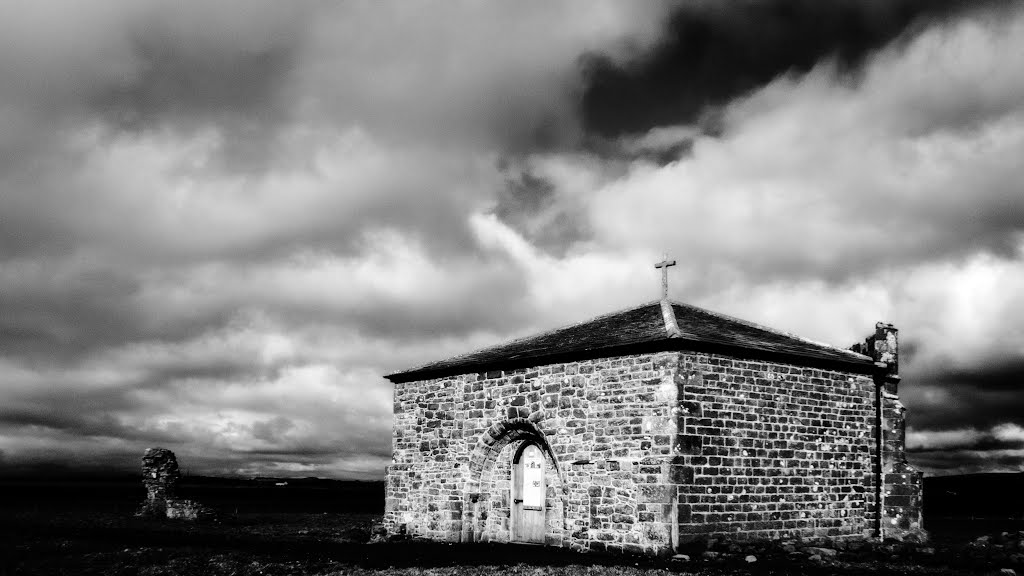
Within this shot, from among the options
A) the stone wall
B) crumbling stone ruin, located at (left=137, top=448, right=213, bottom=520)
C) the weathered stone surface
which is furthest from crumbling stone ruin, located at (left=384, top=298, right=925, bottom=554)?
the weathered stone surface

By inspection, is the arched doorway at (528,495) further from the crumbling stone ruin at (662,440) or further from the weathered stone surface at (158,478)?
the weathered stone surface at (158,478)

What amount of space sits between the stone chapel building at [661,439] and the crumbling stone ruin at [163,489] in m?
13.8

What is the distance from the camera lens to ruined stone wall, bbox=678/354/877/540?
15.6 meters

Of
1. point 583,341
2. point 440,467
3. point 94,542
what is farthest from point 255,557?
point 583,341

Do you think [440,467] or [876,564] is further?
[440,467]

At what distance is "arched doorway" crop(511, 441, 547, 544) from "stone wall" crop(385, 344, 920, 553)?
0.22 metres

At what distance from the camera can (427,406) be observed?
67.8ft

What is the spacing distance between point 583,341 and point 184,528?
16734 mm

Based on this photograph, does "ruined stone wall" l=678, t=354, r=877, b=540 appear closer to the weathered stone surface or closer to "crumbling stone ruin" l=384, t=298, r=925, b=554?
"crumbling stone ruin" l=384, t=298, r=925, b=554

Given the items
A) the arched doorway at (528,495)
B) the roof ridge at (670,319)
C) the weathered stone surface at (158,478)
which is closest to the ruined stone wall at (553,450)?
the arched doorway at (528,495)

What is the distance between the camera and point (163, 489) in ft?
103

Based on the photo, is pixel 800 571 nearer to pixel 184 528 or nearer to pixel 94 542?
pixel 94 542

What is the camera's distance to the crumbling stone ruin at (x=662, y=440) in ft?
51.3

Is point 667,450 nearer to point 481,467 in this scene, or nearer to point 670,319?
point 670,319
